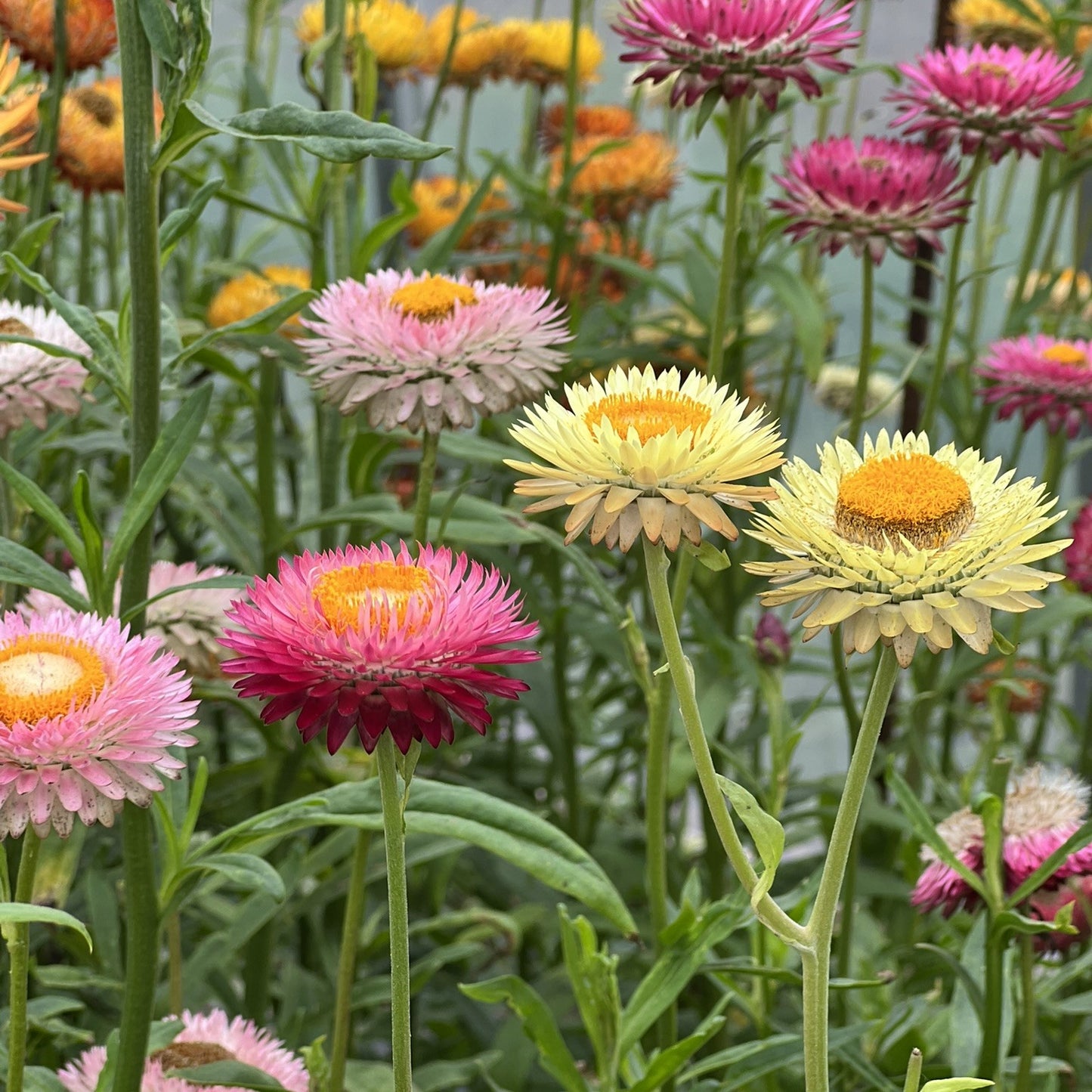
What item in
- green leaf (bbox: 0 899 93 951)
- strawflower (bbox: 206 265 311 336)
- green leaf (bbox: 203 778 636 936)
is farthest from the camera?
strawflower (bbox: 206 265 311 336)

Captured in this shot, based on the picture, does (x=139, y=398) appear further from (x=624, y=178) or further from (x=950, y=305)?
(x=624, y=178)

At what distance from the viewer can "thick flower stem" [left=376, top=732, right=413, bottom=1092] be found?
53 centimetres

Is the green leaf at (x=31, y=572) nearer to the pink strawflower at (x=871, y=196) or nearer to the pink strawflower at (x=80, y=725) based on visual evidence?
the pink strawflower at (x=80, y=725)

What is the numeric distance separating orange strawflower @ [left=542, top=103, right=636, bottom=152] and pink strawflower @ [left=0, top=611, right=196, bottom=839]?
49.7 inches

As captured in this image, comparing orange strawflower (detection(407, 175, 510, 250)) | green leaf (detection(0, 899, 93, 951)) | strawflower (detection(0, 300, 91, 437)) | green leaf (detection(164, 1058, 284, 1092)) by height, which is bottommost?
green leaf (detection(164, 1058, 284, 1092))

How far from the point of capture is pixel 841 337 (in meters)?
3.17

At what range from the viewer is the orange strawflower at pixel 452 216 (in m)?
1.64

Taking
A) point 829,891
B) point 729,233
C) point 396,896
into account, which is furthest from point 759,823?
point 729,233

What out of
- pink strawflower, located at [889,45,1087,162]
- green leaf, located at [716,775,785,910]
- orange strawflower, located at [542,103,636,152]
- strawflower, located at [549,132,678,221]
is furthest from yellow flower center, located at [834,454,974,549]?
orange strawflower, located at [542,103,636,152]

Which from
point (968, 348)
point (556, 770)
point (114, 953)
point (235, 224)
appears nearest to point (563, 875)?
point (114, 953)

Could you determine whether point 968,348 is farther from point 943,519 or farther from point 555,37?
point 943,519

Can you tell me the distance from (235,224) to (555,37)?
1.57ft

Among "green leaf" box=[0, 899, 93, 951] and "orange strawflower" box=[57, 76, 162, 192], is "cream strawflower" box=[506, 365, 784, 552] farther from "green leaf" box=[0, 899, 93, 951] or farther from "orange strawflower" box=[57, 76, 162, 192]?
"orange strawflower" box=[57, 76, 162, 192]

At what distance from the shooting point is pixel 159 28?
69cm
